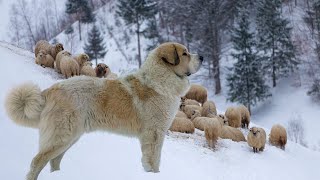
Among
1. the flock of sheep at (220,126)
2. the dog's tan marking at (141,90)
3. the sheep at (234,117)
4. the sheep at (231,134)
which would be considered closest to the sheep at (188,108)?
the flock of sheep at (220,126)

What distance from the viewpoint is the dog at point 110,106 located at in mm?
4922

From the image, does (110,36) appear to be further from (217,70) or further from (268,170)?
(268,170)

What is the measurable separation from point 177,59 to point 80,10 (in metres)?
57.6

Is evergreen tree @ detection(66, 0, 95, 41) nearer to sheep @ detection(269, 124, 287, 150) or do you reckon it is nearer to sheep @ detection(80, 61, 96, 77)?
sheep @ detection(80, 61, 96, 77)

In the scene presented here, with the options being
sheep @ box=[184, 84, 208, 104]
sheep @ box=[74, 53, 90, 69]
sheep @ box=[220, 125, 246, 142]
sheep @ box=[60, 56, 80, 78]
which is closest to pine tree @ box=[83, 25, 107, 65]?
sheep @ box=[184, 84, 208, 104]

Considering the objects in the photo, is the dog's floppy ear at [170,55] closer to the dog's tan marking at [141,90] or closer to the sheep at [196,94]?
the dog's tan marking at [141,90]

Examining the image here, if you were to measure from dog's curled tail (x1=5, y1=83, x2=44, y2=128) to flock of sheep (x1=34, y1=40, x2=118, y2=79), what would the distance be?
940 centimetres

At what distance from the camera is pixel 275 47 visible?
126 feet

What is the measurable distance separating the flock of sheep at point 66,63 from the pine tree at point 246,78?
20774 mm

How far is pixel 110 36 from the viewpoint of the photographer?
57188mm

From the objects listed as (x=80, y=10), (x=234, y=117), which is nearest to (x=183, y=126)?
(x=234, y=117)

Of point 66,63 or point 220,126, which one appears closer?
point 220,126

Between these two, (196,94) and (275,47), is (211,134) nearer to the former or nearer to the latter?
(196,94)

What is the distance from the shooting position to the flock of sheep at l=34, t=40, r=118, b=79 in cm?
1455
